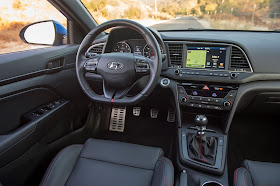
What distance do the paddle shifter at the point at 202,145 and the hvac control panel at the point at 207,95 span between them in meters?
0.16

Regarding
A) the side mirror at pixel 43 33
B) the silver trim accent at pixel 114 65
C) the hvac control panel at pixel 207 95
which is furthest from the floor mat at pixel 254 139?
the side mirror at pixel 43 33

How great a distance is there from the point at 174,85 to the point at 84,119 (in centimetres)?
109

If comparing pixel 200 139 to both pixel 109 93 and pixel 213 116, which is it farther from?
pixel 109 93

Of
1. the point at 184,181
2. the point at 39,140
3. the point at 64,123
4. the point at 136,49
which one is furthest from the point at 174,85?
the point at 39,140

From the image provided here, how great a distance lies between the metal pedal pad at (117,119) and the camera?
9.11ft

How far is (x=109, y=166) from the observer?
1.47 meters

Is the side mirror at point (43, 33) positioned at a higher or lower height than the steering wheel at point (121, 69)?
higher

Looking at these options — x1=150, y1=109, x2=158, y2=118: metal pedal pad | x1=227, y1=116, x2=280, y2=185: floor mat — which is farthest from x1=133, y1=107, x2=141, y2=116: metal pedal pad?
x1=227, y1=116, x2=280, y2=185: floor mat

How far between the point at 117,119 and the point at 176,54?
1186 millimetres

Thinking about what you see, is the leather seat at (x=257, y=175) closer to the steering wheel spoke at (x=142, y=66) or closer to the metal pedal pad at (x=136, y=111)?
the steering wheel spoke at (x=142, y=66)

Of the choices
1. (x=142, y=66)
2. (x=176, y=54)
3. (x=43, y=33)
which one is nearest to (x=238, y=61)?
(x=176, y=54)

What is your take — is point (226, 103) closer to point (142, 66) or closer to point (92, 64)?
point (142, 66)

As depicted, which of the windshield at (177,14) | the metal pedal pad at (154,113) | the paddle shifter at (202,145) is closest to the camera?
the paddle shifter at (202,145)

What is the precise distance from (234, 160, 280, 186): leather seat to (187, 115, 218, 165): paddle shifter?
0.33m
